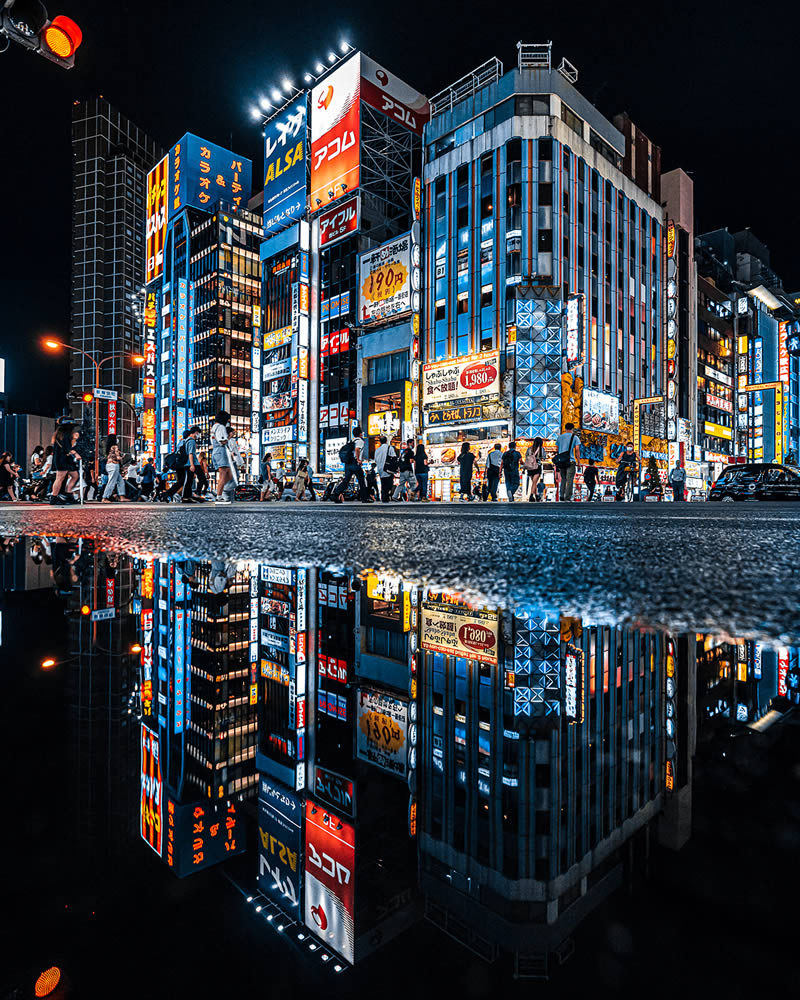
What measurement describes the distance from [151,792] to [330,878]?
0.24 m

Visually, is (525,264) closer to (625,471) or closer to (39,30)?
(625,471)

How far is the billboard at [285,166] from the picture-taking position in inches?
1953

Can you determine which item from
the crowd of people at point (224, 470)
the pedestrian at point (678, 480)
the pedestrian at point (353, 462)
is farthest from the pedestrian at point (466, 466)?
the pedestrian at point (678, 480)

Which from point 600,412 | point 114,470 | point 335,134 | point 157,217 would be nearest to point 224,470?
point 114,470

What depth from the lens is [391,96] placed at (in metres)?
46.3

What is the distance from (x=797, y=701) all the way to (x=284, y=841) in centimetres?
85

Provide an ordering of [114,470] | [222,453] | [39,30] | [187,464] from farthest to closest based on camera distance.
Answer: [114,470], [187,464], [222,453], [39,30]

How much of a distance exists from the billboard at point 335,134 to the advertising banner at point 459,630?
4833cm

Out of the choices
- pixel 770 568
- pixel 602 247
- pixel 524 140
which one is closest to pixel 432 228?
pixel 524 140

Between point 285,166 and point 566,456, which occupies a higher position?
point 285,166

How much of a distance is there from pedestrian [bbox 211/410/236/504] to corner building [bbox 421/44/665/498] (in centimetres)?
2105

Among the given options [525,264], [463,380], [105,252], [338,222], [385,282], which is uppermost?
[105,252]

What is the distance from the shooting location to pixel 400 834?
A: 2.35 ft

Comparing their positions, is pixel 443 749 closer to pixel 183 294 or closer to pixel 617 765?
pixel 617 765
